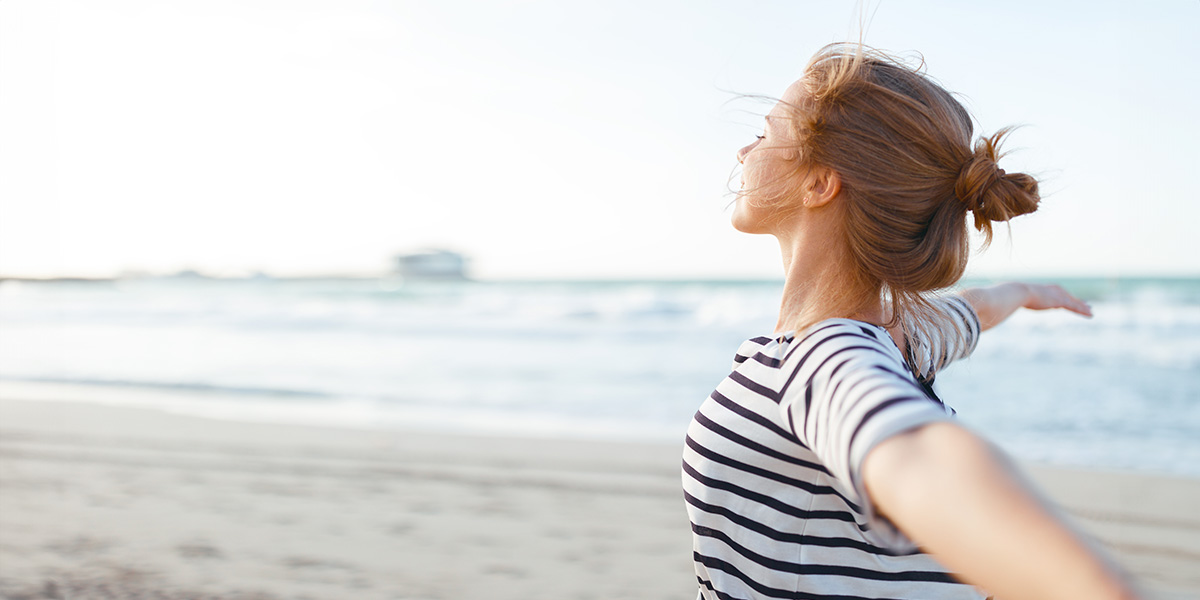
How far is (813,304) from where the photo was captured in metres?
1.06

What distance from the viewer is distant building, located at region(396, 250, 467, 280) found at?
33281mm

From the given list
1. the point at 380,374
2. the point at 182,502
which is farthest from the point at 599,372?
the point at 182,502

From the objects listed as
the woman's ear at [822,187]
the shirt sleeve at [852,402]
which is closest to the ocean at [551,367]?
the woman's ear at [822,187]

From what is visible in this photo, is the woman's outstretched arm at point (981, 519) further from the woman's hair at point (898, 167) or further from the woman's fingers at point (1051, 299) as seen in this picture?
the woman's fingers at point (1051, 299)

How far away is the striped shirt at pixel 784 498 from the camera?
0.87 meters

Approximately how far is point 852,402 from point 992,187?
52 centimetres

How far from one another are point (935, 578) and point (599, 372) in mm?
9266

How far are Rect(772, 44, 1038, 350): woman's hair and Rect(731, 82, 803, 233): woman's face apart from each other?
3 centimetres

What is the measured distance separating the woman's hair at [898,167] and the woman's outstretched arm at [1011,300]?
2.08ft

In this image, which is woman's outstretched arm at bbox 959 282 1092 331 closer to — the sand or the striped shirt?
the striped shirt

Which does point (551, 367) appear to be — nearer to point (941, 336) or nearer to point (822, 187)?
point (941, 336)

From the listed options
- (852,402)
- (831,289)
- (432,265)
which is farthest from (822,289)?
(432,265)

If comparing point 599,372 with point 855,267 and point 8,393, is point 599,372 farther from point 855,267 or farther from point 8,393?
point 855,267

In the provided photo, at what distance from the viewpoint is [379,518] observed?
421cm
